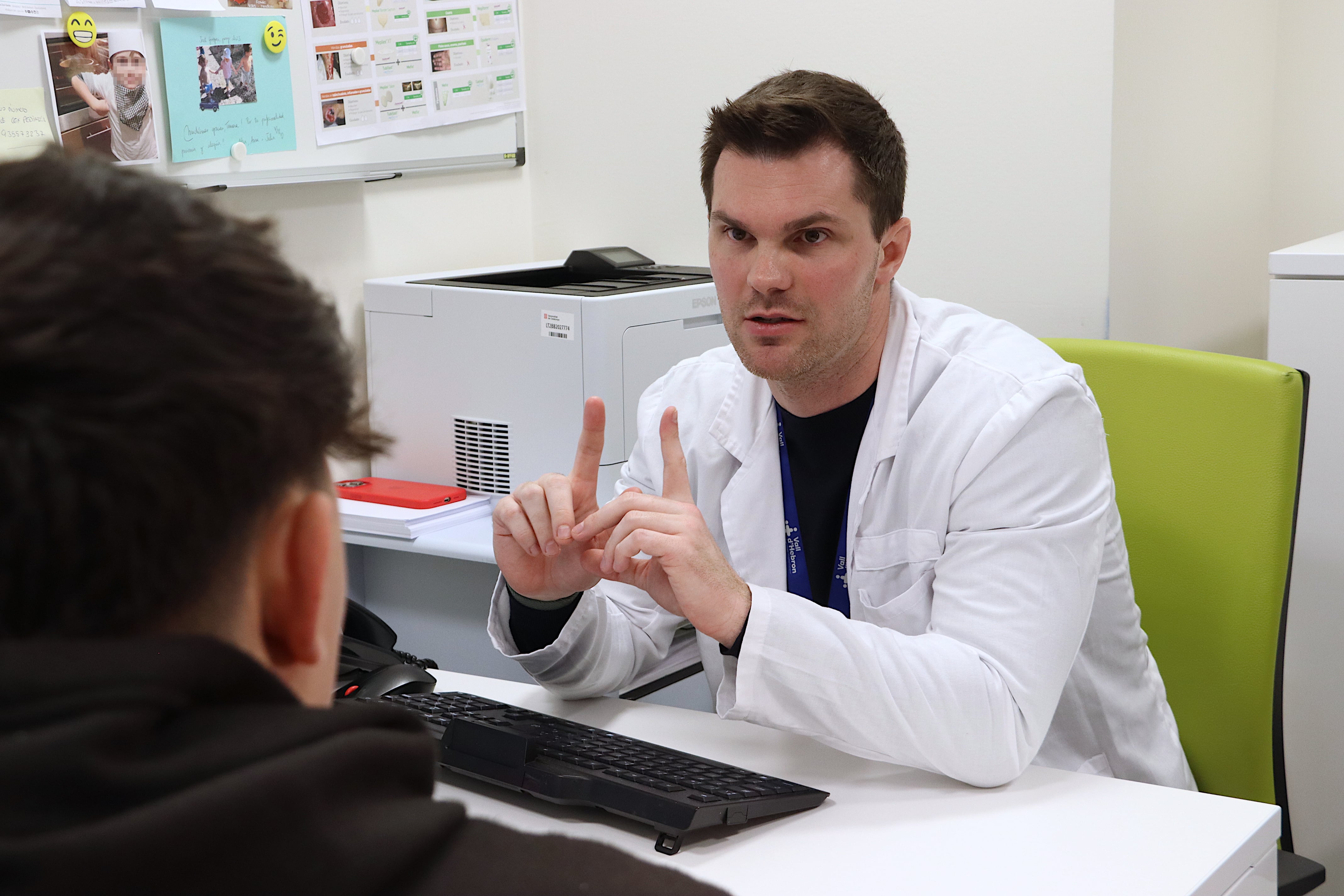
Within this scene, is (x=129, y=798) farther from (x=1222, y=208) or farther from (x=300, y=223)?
(x=1222, y=208)

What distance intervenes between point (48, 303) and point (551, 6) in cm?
231

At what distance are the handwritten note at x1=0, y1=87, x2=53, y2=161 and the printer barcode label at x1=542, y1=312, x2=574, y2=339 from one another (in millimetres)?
738

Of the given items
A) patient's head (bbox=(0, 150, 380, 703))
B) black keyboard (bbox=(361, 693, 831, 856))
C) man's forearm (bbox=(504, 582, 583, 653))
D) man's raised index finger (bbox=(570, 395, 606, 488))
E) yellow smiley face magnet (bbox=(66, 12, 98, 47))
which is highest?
yellow smiley face magnet (bbox=(66, 12, 98, 47))

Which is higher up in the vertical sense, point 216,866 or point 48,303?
point 48,303

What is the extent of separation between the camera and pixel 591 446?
1245 millimetres

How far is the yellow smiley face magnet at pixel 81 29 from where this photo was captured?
5.52 ft

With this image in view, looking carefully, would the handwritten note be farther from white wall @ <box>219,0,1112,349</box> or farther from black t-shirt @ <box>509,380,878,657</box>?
black t-shirt @ <box>509,380,878,657</box>

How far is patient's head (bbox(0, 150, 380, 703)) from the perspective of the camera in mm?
383

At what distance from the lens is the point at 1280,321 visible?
1749 millimetres

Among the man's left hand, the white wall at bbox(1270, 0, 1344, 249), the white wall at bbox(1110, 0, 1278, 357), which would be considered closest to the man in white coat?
the man's left hand

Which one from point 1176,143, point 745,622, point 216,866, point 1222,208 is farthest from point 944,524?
point 1222,208

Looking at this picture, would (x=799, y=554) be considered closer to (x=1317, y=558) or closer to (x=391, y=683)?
(x=391, y=683)

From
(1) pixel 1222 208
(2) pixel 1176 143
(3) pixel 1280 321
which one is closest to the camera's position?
(3) pixel 1280 321

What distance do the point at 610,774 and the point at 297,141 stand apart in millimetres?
1446
